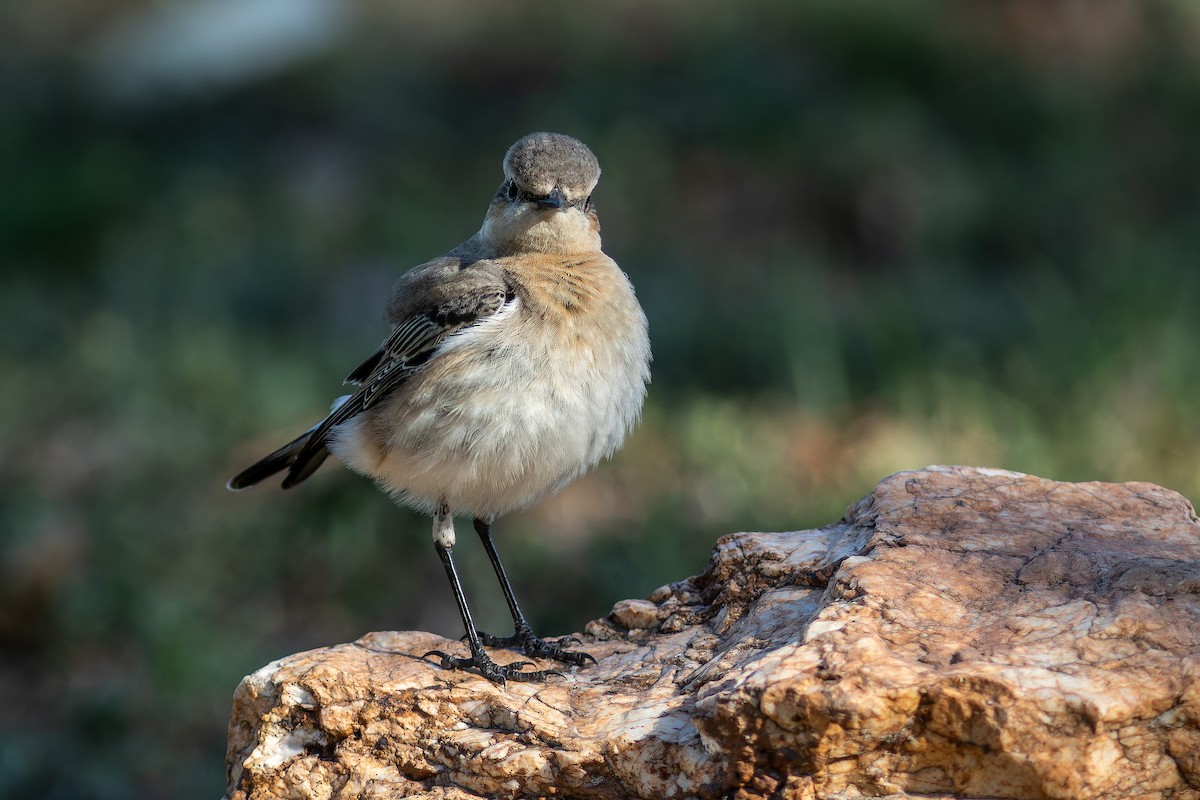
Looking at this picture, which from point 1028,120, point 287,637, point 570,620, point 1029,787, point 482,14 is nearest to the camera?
point 1029,787

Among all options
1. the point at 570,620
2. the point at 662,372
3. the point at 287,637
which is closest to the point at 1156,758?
the point at 570,620

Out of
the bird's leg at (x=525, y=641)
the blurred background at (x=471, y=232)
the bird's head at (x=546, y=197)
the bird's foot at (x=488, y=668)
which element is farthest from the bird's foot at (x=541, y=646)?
the blurred background at (x=471, y=232)

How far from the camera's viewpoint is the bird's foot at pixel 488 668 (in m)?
4.38

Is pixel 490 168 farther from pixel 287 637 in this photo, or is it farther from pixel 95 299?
pixel 287 637

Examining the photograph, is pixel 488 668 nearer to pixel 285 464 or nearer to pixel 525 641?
pixel 525 641

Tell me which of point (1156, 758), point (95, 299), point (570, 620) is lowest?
point (1156, 758)

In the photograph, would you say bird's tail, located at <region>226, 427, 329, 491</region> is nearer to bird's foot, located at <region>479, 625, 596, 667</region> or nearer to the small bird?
the small bird

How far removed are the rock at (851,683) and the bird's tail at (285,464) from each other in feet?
4.97

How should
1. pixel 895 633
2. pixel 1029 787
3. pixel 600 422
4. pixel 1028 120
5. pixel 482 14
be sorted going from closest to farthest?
pixel 1029 787, pixel 895 633, pixel 600 422, pixel 1028 120, pixel 482 14

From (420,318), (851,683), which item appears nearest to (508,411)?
(420,318)

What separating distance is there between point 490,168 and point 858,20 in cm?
376

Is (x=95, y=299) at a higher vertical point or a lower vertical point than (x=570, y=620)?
higher

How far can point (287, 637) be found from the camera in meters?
7.56

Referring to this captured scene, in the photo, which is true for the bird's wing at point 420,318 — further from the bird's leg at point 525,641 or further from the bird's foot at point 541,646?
the bird's foot at point 541,646
